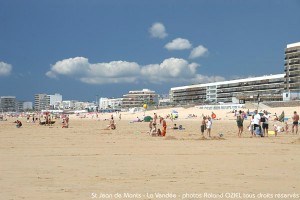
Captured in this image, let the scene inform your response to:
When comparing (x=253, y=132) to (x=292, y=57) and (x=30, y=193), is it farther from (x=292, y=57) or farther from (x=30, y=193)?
(x=292, y=57)

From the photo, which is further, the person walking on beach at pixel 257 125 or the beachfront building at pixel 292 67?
the beachfront building at pixel 292 67

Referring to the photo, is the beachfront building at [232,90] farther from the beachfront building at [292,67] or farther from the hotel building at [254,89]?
the beachfront building at [292,67]

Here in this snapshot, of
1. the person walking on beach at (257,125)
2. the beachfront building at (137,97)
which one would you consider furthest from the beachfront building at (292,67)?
the beachfront building at (137,97)

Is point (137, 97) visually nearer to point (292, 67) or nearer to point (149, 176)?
point (292, 67)

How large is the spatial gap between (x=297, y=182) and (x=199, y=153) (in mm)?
5053

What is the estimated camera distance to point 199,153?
1203 cm

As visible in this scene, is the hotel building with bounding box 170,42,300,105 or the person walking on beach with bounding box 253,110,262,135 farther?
the hotel building with bounding box 170,42,300,105

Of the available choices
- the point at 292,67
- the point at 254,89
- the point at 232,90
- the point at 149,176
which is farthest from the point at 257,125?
the point at 232,90

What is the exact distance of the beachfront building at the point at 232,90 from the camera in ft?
343

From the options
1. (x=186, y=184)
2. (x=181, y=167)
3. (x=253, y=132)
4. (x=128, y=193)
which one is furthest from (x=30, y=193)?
(x=253, y=132)

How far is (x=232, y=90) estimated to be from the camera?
122m

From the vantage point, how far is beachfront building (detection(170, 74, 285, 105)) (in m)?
104

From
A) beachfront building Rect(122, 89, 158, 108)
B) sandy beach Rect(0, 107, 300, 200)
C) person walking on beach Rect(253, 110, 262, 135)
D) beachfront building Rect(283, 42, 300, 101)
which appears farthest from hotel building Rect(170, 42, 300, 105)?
sandy beach Rect(0, 107, 300, 200)

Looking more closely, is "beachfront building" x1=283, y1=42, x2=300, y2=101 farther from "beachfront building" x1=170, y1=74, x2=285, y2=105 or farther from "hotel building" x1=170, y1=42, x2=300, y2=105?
"beachfront building" x1=170, y1=74, x2=285, y2=105
